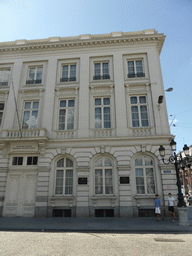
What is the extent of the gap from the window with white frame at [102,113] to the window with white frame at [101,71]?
7.29 ft

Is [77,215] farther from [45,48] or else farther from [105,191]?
[45,48]

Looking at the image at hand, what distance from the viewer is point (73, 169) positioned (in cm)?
1409

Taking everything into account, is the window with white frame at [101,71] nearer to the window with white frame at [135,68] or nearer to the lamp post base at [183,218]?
the window with white frame at [135,68]

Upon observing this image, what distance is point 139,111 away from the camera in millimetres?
15273

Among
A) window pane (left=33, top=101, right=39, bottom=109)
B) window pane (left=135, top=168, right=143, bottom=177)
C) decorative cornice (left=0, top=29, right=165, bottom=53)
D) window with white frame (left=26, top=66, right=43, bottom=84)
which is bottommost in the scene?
window pane (left=135, top=168, right=143, bottom=177)

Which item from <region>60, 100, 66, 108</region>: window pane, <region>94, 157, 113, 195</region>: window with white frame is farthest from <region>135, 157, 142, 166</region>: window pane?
<region>60, 100, 66, 108</region>: window pane

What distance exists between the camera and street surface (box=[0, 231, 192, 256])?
544 cm

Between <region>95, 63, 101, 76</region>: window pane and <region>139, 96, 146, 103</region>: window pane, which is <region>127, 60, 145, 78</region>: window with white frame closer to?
<region>139, 96, 146, 103</region>: window pane

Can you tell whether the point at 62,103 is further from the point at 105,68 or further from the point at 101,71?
the point at 105,68

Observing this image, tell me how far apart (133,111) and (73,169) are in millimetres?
6949

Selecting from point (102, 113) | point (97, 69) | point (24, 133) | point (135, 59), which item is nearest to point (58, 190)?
point (24, 133)

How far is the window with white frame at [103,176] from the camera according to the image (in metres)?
13.5

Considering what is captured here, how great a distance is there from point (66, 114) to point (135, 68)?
25.3 ft

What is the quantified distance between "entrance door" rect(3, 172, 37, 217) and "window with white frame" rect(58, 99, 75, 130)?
4604 millimetres
